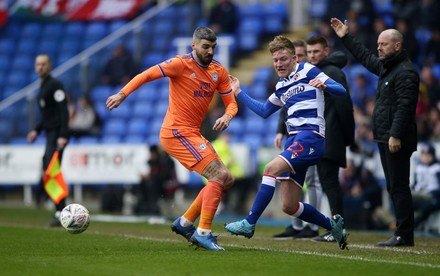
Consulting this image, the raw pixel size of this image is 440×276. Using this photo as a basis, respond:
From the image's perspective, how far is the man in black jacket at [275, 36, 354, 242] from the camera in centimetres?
1216

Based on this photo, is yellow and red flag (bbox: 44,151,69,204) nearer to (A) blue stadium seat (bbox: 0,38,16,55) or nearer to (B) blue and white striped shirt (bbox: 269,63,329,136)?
(B) blue and white striped shirt (bbox: 269,63,329,136)

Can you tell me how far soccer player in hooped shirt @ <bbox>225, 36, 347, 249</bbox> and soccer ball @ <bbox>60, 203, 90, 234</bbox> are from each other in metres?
2.16

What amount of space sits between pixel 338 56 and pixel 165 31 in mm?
12775

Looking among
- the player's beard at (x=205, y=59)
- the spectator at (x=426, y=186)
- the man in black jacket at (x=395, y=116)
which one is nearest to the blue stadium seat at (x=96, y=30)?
the spectator at (x=426, y=186)

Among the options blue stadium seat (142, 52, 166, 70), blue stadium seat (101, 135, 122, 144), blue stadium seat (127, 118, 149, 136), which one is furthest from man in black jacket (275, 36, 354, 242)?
blue stadium seat (142, 52, 166, 70)

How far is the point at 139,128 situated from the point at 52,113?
28.8 feet

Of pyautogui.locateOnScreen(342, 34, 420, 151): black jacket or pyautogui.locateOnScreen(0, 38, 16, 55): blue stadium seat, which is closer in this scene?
pyautogui.locateOnScreen(342, 34, 420, 151): black jacket

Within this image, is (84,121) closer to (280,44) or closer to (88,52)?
(88,52)

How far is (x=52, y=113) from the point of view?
15000mm

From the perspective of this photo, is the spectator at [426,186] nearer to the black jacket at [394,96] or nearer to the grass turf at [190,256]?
the grass turf at [190,256]

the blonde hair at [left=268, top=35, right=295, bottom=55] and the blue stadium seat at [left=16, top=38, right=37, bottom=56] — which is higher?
the blue stadium seat at [left=16, top=38, right=37, bottom=56]

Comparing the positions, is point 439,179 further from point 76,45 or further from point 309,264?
point 76,45

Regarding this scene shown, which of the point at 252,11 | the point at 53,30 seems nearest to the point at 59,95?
the point at 252,11

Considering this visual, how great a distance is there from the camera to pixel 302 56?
12539 millimetres
